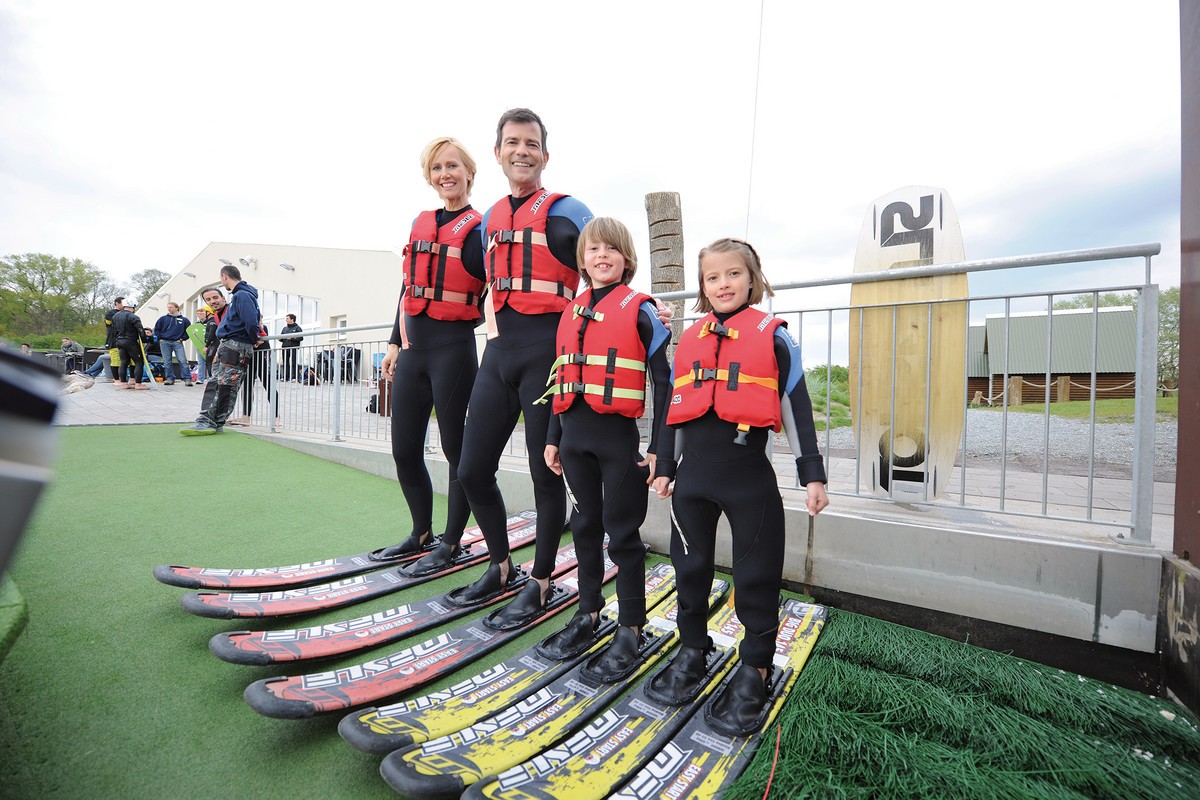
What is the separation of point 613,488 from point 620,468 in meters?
0.08

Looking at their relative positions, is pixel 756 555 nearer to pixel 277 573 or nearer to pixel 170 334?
pixel 277 573

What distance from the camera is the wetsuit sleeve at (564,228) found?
2.46 m

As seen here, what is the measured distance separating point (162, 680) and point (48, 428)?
1742 mm

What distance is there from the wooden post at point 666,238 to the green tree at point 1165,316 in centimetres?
349

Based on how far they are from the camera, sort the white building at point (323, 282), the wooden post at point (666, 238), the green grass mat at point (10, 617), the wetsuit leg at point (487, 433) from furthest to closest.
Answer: the white building at point (323, 282)
the wooden post at point (666, 238)
the wetsuit leg at point (487, 433)
the green grass mat at point (10, 617)

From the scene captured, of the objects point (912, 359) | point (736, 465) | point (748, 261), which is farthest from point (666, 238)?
point (736, 465)

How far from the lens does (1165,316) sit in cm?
239

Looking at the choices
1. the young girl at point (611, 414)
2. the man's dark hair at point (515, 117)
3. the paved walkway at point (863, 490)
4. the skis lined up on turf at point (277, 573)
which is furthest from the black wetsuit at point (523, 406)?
the paved walkway at point (863, 490)

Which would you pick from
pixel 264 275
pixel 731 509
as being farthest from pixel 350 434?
pixel 264 275

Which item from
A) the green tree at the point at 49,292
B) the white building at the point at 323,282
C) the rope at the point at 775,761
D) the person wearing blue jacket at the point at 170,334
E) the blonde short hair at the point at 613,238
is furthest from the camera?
the green tree at the point at 49,292

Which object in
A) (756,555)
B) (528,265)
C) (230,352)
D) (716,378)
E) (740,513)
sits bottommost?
(756,555)

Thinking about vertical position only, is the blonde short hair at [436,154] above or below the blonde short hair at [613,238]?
above

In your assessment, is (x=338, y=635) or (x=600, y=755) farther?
(x=338, y=635)

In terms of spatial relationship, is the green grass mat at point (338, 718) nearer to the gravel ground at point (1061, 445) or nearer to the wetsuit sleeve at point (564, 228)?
the gravel ground at point (1061, 445)
